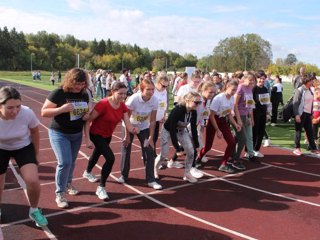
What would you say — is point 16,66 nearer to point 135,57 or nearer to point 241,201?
point 135,57

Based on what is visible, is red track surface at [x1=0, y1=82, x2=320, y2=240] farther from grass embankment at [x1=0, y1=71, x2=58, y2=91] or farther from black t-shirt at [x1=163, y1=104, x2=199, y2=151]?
grass embankment at [x1=0, y1=71, x2=58, y2=91]

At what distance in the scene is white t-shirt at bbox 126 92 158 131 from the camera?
576 cm

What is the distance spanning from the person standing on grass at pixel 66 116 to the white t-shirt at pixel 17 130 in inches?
17.6

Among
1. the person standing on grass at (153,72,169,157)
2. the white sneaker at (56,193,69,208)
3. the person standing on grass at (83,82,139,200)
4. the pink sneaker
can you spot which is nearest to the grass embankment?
the person standing on grass at (153,72,169,157)

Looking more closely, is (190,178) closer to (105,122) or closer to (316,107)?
(105,122)

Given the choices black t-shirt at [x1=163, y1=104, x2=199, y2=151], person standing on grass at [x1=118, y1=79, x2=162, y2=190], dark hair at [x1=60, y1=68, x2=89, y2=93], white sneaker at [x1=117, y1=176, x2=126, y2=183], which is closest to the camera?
dark hair at [x1=60, y1=68, x2=89, y2=93]

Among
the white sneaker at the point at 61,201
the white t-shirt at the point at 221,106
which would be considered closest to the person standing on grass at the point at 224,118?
the white t-shirt at the point at 221,106

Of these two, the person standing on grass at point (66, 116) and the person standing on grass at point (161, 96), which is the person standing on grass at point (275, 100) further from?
the person standing on grass at point (66, 116)

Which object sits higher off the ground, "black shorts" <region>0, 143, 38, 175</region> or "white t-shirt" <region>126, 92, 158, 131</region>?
"white t-shirt" <region>126, 92, 158, 131</region>

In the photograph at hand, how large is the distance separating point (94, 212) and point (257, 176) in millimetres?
3366

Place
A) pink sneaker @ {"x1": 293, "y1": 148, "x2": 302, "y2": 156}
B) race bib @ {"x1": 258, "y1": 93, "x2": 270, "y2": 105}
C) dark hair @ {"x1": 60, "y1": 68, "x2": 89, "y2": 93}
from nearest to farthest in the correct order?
dark hair @ {"x1": 60, "y1": 68, "x2": 89, "y2": 93}, race bib @ {"x1": 258, "y1": 93, "x2": 270, "y2": 105}, pink sneaker @ {"x1": 293, "y1": 148, "x2": 302, "y2": 156}

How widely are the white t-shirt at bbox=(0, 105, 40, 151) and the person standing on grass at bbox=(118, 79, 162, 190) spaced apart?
1.89 metres

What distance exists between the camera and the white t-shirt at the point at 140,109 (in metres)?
5.76

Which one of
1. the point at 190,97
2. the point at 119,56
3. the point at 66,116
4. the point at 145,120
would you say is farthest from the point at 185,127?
the point at 119,56
